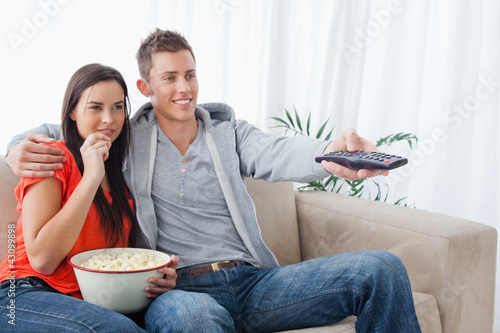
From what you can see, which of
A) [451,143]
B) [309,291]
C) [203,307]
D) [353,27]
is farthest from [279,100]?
[203,307]

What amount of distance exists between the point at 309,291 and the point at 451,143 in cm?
179

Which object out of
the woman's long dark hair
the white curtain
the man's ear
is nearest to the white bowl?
the woman's long dark hair

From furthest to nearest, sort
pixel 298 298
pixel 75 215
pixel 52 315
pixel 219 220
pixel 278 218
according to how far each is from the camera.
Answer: pixel 278 218 → pixel 219 220 → pixel 298 298 → pixel 75 215 → pixel 52 315

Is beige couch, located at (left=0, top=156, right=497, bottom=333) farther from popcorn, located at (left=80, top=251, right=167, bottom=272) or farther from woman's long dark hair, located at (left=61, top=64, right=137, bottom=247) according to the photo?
popcorn, located at (left=80, top=251, right=167, bottom=272)

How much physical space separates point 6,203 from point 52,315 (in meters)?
0.48

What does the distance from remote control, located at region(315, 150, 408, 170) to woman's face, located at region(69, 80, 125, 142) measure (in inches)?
23.3

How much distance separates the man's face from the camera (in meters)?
1.60

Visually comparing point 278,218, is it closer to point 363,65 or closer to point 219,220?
point 219,220

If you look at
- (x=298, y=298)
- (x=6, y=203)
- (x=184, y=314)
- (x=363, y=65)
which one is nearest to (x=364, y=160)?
(x=298, y=298)

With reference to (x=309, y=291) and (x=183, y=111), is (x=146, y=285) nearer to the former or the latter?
(x=309, y=291)

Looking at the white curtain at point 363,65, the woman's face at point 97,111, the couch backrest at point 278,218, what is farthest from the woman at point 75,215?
the white curtain at point 363,65

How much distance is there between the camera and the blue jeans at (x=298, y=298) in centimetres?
117

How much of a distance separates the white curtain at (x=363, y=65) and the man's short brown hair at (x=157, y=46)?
1.45ft

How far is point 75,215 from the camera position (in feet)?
3.95
